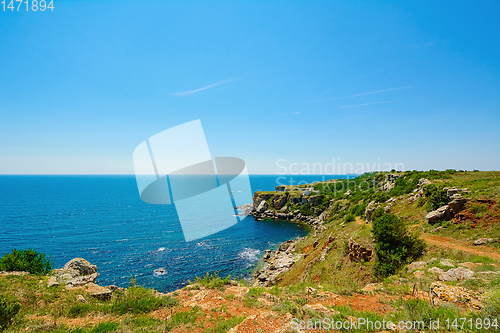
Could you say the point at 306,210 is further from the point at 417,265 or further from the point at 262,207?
the point at 417,265

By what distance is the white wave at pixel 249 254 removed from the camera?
1720 inches

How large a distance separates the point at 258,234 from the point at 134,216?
4893 centimetres

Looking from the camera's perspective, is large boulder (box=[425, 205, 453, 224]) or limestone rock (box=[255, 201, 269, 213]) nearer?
large boulder (box=[425, 205, 453, 224])

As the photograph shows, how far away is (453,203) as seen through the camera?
1980 cm

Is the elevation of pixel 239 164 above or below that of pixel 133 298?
above

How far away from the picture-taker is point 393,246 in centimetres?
1825

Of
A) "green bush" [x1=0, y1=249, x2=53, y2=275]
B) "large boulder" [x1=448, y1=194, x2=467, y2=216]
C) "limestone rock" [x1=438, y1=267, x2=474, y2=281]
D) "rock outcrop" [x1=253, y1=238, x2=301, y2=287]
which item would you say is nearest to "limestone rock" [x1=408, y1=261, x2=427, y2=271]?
"limestone rock" [x1=438, y1=267, x2=474, y2=281]

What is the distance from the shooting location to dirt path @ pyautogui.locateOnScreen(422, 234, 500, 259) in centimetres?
1434

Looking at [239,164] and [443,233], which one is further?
[239,164]

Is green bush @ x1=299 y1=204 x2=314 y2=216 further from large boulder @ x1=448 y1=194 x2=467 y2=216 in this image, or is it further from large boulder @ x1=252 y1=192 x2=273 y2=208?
large boulder @ x1=448 y1=194 x2=467 y2=216

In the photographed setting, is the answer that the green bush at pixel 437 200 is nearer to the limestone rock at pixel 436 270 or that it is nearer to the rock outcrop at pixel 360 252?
the rock outcrop at pixel 360 252

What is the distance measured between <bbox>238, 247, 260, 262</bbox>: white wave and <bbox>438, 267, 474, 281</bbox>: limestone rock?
117 ft

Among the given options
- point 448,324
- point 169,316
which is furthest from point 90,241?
point 448,324

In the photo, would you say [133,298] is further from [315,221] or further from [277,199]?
[277,199]
